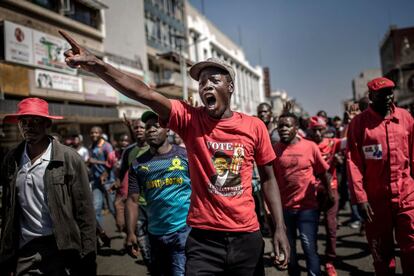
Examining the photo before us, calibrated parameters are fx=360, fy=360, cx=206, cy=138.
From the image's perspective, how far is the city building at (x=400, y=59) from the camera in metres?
45.2

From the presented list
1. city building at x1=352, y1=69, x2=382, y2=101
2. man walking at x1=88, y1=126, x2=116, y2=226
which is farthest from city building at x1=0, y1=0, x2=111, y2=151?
city building at x1=352, y1=69, x2=382, y2=101

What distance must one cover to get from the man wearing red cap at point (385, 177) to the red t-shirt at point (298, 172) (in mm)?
539

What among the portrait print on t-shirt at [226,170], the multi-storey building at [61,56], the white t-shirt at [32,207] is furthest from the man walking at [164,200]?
the multi-storey building at [61,56]

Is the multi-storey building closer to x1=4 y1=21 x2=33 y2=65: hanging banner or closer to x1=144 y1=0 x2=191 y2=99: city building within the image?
x1=4 y1=21 x2=33 y2=65: hanging banner

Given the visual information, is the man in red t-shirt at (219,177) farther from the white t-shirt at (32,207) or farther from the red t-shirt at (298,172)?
the red t-shirt at (298,172)

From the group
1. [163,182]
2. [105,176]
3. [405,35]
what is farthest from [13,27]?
[405,35]

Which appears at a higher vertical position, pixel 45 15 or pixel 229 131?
pixel 45 15

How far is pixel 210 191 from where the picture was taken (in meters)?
2.22

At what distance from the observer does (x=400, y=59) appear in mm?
50594

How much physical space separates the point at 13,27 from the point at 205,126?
16673 millimetres

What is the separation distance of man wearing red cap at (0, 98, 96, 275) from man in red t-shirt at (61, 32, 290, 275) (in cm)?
116

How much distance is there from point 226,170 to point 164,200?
3.81ft

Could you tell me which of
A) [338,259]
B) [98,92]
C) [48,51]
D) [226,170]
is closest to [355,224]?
[338,259]

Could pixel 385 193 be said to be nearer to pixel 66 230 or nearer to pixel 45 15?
pixel 66 230
